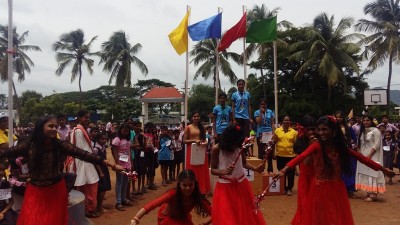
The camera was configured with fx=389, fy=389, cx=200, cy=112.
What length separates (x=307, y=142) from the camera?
22.5ft

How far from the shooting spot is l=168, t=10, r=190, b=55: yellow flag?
1188 centimetres

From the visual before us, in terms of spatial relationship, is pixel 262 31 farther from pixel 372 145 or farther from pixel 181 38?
pixel 372 145

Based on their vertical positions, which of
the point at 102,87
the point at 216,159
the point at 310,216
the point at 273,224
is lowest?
the point at 273,224

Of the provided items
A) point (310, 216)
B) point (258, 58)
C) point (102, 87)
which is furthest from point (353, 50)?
point (102, 87)

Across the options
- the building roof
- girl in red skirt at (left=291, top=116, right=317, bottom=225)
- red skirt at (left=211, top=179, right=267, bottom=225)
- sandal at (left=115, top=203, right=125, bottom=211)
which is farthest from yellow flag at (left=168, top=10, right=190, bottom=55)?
the building roof

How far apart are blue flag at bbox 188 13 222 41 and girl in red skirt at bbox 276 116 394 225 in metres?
7.72

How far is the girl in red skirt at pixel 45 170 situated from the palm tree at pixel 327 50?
3088 cm

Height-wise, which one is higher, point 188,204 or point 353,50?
point 353,50

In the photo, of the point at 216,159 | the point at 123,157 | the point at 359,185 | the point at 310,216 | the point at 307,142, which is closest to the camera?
the point at 310,216

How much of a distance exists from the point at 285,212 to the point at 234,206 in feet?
10.6

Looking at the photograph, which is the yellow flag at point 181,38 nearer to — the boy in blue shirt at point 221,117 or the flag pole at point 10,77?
the boy in blue shirt at point 221,117

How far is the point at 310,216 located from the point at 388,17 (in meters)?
31.9

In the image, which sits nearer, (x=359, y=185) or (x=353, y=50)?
(x=359, y=185)

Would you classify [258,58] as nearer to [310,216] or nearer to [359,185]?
[359,185]
